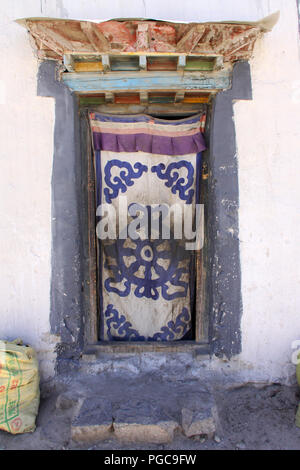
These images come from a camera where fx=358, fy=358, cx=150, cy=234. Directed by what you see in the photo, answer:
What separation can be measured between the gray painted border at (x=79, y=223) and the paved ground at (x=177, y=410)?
0.29 metres

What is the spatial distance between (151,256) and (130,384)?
1.19 metres

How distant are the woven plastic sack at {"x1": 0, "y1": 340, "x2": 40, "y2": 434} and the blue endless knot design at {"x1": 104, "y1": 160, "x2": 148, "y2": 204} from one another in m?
1.57

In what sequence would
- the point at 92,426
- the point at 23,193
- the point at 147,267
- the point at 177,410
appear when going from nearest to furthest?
1. the point at 92,426
2. the point at 177,410
3. the point at 23,193
4. the point at 147,267

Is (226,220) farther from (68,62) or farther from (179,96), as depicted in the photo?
(68,62)

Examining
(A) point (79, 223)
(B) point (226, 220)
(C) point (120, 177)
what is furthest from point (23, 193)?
(B) point (226, 220)

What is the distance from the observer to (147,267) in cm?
357

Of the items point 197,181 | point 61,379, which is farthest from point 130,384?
point 197,181

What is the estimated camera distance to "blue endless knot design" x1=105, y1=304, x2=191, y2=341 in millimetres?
3576

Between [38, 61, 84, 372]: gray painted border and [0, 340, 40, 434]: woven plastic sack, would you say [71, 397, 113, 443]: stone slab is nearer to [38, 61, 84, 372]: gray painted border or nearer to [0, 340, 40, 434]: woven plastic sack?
[0, 340, 40, 434]: woven plastic sack

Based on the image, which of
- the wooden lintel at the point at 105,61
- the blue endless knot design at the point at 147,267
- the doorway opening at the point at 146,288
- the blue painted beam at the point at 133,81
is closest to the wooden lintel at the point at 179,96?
the blue painted beam at the point at 133,81

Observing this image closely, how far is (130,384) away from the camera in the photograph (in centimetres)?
317

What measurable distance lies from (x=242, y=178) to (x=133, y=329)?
1801 mm

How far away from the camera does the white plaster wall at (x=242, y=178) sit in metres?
3.16

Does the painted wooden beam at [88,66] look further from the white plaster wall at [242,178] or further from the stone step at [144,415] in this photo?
the stone step at [144,415]
